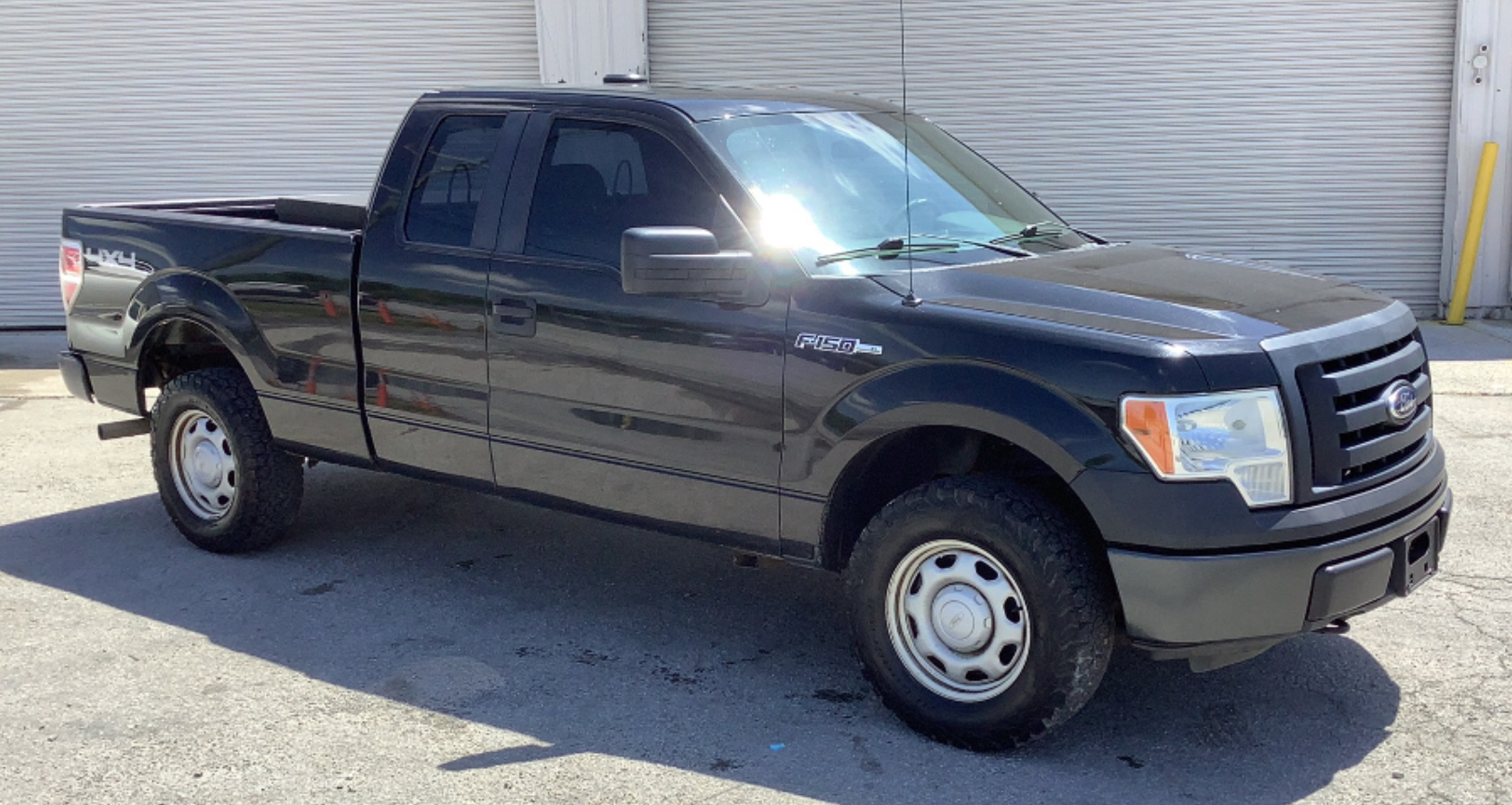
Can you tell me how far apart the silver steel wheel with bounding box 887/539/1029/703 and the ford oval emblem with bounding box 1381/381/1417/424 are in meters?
1.16

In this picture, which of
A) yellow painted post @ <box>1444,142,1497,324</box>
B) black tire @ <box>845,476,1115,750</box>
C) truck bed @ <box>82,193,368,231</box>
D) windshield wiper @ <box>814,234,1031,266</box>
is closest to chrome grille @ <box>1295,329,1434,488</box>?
black tire @ <box>845,476,1115,750</box>

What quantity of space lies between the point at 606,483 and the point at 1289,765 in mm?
2265

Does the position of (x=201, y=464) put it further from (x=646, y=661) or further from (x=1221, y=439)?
(x=1221, y=439)

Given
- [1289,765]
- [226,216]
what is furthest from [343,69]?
[1289,765]

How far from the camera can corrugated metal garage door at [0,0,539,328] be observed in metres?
11.6

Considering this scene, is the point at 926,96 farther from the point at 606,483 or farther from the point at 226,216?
the point at 606,483

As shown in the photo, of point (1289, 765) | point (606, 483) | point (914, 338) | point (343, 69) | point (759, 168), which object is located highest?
point (343, 69)

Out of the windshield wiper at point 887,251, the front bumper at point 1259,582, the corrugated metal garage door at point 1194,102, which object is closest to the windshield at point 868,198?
the windshield wiper at point 887,251

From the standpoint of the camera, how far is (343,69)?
11.6 meters

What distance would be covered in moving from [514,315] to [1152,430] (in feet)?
7.32

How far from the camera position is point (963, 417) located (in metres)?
3.90

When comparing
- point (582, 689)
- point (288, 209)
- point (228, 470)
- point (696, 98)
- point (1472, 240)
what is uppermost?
point (696, 98)

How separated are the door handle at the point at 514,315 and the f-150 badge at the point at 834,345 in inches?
41.4

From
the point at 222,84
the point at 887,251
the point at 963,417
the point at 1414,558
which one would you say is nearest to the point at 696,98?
the point at 887,251
